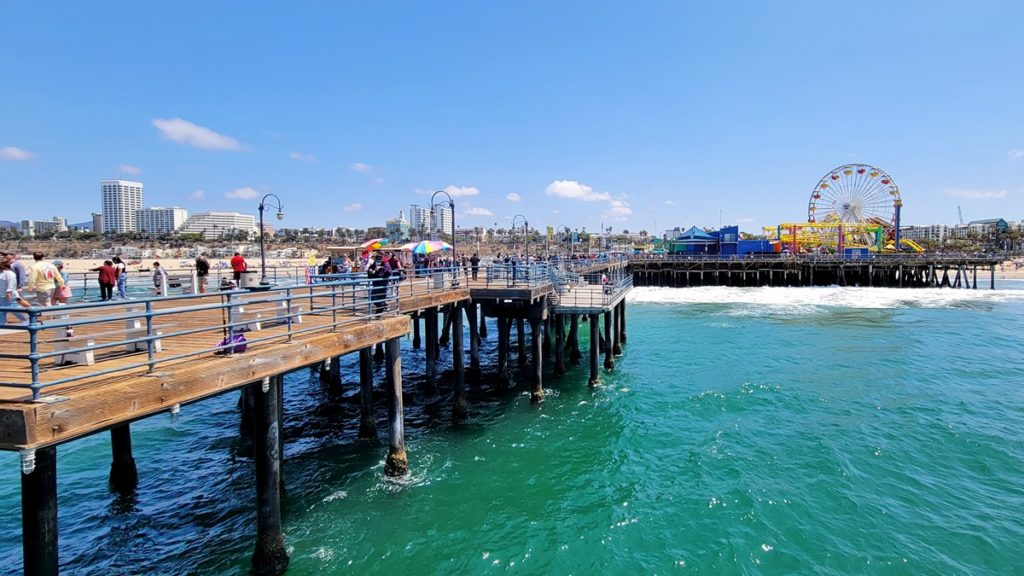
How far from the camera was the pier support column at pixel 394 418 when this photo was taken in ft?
41.7

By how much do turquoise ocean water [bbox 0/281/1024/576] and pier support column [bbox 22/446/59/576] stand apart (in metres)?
3.75

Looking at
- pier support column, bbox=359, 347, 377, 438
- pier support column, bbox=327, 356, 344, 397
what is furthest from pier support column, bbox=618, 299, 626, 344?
pier support column, bbox=359, 347, 377, 438

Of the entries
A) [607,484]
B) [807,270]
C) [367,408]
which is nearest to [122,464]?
[367,408]

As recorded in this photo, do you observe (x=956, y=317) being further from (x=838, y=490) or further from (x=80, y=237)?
(x=80, y=237)

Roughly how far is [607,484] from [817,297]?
173ft

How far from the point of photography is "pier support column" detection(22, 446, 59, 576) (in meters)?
6.22

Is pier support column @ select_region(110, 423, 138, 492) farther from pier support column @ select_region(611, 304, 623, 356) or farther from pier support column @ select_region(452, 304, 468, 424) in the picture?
pier support column @ select_region(611, 304, 623, 356)

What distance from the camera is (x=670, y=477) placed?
45.1 feet

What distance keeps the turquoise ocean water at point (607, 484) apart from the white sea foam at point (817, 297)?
27.7 m

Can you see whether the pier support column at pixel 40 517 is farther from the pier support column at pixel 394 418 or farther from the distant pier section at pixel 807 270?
the distant pier section at pixel 807 270

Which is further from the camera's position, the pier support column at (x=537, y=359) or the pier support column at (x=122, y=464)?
the pier support column at (x=537, y=359)

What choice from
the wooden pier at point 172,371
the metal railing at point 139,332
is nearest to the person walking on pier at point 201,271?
the metal railing at point 139,332

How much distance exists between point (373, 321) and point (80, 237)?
196 m

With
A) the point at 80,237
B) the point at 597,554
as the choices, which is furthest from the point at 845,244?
the point at 80,237
